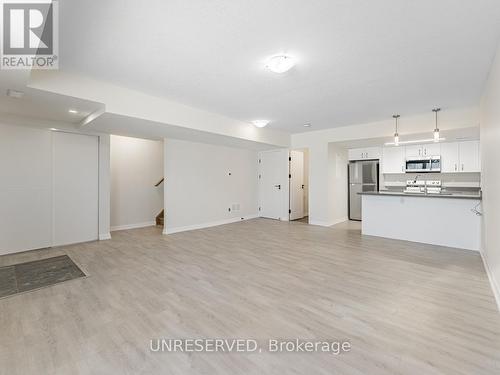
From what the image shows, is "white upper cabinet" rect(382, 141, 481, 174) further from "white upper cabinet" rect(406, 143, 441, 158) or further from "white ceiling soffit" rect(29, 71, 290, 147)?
"white ceiling soffit" rect(29, 71, 290, 147)

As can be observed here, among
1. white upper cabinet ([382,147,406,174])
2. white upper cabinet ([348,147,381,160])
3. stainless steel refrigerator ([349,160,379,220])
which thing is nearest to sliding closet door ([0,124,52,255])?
stainless steel refrigerator ([349,160,379,220])

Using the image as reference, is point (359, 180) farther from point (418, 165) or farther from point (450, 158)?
point (450, 158)

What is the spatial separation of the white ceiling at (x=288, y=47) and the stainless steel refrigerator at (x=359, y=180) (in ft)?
9.87

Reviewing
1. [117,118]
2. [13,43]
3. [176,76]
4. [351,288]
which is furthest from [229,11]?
[351,288]

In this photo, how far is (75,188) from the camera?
4.67 metres

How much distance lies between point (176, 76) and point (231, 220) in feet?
15.0

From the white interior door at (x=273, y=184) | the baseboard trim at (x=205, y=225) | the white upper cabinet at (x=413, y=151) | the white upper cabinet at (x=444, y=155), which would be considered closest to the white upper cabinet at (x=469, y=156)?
the white upper cabinet at (x=444, y=155)

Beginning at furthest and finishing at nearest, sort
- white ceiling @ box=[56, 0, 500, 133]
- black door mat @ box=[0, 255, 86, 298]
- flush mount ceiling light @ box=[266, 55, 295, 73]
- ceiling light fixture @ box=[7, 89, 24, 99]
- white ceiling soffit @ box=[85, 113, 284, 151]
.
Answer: white ceiling soffit @ box=[85, 113, 284, 151]
ceiling light fixture @ box=[7, 89, 24, 99]
black door mat @ box=[0, 255, 86, 298]
flush mount ceiling light @ box=[266, 55, 295, 73]
white ceiling @ box=[56, 0, 500, 133]

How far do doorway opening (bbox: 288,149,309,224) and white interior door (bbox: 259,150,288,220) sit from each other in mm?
185

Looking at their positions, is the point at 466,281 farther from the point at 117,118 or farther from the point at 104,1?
the point at 117,118

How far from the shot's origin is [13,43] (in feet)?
6.20

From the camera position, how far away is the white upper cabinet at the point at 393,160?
6168 millimetres

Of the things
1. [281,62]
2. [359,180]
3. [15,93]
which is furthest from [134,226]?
[359,180]
